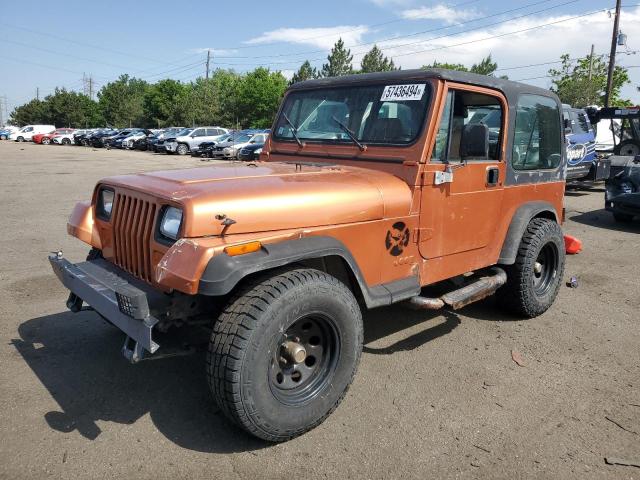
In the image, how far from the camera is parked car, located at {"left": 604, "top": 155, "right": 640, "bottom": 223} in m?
8.95

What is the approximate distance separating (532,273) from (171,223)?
323cm

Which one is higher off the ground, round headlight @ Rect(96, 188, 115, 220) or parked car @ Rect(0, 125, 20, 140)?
parked car @ Rect(0, 125, 20, 140)

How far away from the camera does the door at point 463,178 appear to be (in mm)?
3494

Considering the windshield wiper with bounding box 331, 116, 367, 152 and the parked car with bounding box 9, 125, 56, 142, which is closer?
the windshield wiper with bounding box 331, 116, 367, 152

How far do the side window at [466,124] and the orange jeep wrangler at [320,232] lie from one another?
0.04 feet

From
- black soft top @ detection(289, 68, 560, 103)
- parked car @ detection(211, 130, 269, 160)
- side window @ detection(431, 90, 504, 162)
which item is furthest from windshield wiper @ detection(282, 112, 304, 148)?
parked car @ detection(211, 130, 269, 160)

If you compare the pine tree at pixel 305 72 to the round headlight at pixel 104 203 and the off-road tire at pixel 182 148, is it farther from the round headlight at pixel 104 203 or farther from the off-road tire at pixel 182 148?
the round headlight at pixel 104 203

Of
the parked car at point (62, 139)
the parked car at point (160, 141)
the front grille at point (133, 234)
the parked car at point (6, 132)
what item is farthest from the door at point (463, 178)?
the parked car at point (6, 132)

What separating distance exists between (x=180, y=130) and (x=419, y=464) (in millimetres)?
31160

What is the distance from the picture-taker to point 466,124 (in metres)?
3.66

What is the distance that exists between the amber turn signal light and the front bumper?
18.6 inches

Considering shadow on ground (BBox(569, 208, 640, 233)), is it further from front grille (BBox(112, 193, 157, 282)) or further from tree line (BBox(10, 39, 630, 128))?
tree line (BBox(10, 39, 630, 128))

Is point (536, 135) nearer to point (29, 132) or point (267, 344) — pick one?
point (267, 344)

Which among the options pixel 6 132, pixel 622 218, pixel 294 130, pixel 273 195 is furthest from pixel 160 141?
pixel 6 132
